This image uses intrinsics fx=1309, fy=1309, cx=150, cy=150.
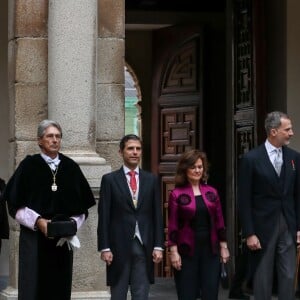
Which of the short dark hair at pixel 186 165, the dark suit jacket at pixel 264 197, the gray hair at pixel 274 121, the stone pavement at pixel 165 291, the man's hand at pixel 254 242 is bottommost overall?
the stone pavement at pixel 165 291

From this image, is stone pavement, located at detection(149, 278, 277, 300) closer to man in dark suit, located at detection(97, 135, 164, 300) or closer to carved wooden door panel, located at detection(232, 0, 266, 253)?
carved wooden door panel, located at detection(232, 0, 266, 253)

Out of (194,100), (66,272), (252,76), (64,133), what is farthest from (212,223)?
(194,100)

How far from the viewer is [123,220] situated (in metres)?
10.7

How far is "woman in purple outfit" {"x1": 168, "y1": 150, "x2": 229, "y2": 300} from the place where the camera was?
1070 cm

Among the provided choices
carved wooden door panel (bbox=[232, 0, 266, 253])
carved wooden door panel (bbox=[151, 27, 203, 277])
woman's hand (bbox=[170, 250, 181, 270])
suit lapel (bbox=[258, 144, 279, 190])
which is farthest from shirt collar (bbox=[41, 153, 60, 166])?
carved wooden door panel (bbox=[151, 27, 203, 277])

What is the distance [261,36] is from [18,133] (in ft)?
13.2

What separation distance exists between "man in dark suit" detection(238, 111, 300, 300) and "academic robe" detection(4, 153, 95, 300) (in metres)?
1.39

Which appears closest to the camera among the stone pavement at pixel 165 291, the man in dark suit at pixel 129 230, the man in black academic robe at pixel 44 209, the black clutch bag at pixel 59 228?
the black clutch bag at pixel 59 228

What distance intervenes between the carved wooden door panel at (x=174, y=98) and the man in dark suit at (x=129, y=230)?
6.92 meters

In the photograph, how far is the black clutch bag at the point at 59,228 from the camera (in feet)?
33.9

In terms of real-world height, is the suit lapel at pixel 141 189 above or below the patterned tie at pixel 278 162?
below

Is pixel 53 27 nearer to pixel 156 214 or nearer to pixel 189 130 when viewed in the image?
pixel 156 214

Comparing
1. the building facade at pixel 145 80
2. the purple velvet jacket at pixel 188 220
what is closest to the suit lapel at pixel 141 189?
the purple velvet jacket at pixel 188 220

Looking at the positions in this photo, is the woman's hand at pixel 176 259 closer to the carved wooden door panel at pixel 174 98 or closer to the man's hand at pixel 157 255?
the man's hand at pixel 157 255
